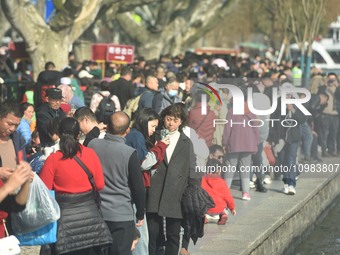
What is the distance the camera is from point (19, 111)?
30.6 feet

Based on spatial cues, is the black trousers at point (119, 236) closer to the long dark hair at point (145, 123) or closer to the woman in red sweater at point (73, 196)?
the woman in red sweater at point (73, 196)

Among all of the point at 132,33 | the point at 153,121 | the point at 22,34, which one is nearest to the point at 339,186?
the point at 22,34

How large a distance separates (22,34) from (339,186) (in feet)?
23.8

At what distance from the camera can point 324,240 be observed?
15.4 meters

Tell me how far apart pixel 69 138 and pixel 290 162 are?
7.62 meters

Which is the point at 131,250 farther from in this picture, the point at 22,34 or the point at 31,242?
Answer: the point at 22,34

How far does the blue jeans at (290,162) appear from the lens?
16.0 metres

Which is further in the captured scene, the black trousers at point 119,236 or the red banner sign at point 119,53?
the red banner sign at point 119,53

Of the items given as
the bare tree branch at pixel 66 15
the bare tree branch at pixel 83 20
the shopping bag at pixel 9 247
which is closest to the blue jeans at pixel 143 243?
the shopping bag at pixel 9 247

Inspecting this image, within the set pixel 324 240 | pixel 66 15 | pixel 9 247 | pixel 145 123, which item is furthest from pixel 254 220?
pixel 66 15

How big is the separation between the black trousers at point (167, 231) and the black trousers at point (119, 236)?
3.63 ft

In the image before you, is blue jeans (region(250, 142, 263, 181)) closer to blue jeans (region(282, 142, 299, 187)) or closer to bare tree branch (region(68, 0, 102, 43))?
blue jeans (region(282, 142, 299, 187))

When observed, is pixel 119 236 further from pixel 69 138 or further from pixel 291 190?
pixel 291 190

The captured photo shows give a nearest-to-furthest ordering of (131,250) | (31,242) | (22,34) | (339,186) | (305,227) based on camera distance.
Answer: (31,242) → (131,250) → (305,227) → (339,186) → (22,34)
